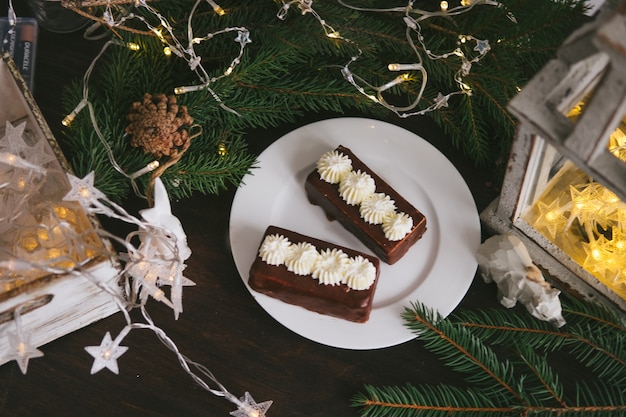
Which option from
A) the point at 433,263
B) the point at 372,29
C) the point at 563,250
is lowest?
the point at 433,263

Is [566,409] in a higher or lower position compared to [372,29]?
lower

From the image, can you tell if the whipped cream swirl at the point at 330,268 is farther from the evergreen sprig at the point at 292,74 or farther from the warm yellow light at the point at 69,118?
the warm yellow light at the point at 69,118

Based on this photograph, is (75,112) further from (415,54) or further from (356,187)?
(415,54)

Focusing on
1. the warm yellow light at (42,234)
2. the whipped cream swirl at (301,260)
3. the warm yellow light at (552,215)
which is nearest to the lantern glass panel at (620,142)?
the warm yellow light at (552,215)

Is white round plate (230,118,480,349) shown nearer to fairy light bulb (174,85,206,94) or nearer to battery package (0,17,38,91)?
fairy light bulb (174,85,206,94)

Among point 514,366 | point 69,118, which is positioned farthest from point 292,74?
point 514,366

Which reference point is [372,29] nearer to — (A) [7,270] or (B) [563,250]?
(B) [563,250]

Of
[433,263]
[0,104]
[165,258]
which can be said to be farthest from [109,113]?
[433,263]

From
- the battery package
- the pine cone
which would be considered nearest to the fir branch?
the pine cone
